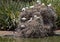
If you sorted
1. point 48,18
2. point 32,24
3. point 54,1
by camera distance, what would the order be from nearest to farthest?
1. point 32,24
2. point 48,18
3. point 54,1

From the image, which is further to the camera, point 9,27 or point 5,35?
point 9,27

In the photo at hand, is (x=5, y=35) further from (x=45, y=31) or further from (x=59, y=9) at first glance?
(x=59, y=9)

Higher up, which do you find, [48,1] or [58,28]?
[48,1]

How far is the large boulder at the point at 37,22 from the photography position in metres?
12.3

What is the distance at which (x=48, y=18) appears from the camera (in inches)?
522

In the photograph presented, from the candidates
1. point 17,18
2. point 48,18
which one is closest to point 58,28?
point 48,18

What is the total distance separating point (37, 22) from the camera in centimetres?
1246

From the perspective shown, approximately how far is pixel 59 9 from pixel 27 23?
2.58 meters

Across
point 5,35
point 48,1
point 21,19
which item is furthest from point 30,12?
point 48,1

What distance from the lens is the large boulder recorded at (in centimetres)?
1229

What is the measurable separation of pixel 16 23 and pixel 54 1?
274 cm

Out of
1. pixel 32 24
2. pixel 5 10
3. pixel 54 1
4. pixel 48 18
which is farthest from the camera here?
pixel 54 1

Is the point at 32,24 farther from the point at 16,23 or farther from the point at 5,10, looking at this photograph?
the point at 5,10

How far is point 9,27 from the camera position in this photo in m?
13.7
